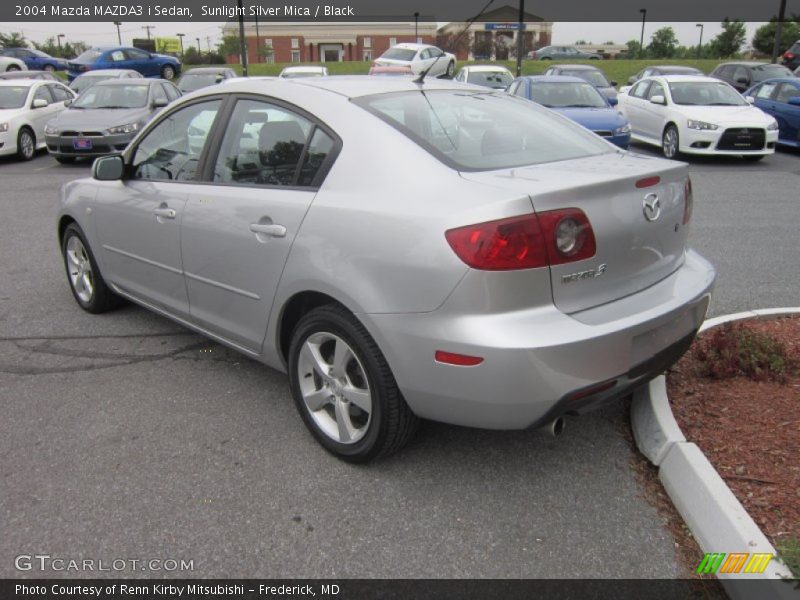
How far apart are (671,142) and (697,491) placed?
1215 centimetres

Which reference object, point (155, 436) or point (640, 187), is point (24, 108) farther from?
point (640, 187)

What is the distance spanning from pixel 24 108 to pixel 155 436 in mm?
13556

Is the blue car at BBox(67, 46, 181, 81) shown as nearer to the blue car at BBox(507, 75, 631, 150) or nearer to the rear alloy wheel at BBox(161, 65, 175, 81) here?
the rear alloy wheel at BBox(161, 65, 175, 81)

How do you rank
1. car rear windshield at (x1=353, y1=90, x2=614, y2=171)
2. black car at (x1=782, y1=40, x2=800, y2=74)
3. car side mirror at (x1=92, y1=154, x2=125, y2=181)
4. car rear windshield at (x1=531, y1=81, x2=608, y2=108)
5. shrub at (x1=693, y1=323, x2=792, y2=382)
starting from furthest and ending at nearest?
1. black car at (x1=782, y1=40, x2=800, y2=74)
2. car rear windshield at (x1=531, y1=81, x2=608, y2=108)
3. car side mirror at (x1=92, y1=154, x2=125, y2=181)
4. shrub at (x1=693, y1=323, x2=792, y2=382)
5. car rear windshield at (x1=353, y1=90, x2=614, y2=171)

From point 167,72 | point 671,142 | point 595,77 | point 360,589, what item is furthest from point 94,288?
point 167,72

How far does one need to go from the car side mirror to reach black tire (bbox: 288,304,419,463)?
1.93m

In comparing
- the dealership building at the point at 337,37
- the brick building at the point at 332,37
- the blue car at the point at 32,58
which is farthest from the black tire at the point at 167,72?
the brick building at the point at 332,37

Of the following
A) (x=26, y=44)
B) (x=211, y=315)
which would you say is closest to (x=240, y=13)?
(x=211, y=315)

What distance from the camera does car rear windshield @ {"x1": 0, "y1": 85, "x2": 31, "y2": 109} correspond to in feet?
47.2

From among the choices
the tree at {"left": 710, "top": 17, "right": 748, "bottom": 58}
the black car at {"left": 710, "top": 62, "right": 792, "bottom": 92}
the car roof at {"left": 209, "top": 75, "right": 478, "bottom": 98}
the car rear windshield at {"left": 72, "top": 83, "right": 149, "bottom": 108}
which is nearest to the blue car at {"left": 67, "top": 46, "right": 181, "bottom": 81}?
the car rear windshield at {"left": 72, "top": 83, "right": 149, "bottom": 108}

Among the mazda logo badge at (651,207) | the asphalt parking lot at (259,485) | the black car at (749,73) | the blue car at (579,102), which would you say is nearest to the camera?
the asphalt parking lot at (259,485)

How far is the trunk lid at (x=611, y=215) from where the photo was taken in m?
2.64

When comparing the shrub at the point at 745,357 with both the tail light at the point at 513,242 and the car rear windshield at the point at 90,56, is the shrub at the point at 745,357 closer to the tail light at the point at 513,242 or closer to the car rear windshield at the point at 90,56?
the tail light at the point at 513,242

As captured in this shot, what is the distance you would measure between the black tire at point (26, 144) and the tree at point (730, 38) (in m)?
55.2
